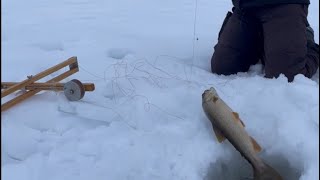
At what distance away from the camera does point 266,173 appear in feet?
6.33

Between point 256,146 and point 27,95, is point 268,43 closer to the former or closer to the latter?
point 256,146

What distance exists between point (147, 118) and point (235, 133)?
0.45m

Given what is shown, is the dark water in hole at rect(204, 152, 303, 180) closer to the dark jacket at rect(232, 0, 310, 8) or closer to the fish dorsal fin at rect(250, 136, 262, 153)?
the fish dorsal fin at rect(250, 136, 262, 153)

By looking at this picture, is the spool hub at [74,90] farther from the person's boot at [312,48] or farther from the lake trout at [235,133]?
the person's boot at [312,48]

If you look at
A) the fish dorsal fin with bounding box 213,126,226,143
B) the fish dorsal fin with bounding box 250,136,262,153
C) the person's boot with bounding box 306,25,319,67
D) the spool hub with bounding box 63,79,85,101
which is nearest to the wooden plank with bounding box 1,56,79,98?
the spool hub with bounding box 63,79,85,101

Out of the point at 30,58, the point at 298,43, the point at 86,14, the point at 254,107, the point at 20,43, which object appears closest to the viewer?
the point at 254,107

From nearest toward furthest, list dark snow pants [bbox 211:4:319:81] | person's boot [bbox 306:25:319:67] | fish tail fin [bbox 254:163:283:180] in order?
fish tail fin [bbox 254:163:283:180], dark snow pants [bbox 211:4:319:81], person's boot [bbox 306:25:319:67]

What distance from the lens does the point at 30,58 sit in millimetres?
3105

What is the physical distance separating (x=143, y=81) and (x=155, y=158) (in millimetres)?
704

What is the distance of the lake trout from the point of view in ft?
6.38

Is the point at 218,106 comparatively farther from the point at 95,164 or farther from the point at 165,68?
the point at 165,68

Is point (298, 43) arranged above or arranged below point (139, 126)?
above

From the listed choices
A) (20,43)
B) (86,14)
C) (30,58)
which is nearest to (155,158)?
(30,58)

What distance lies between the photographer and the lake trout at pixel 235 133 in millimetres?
1944
